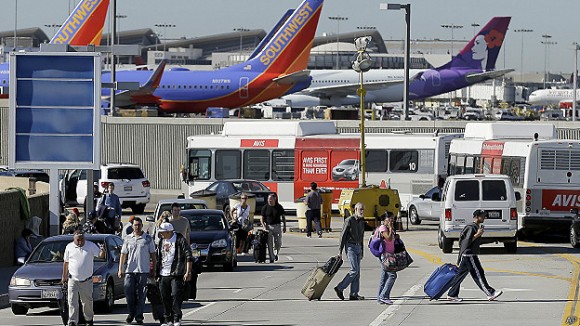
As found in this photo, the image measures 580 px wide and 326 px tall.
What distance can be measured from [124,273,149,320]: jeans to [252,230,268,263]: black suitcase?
10.6 m

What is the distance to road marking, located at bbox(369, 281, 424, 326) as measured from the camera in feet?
58.3

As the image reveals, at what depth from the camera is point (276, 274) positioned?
86.4 feet

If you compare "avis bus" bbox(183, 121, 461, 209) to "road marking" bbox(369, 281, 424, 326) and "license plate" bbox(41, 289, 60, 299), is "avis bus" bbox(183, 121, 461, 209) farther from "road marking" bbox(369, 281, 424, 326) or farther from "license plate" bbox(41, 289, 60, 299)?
"license plate" bbox(41, 289, 60, 299)

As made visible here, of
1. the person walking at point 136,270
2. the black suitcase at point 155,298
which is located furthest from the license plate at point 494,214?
the black suitcase at point 155,298

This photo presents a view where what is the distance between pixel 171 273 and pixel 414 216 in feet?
78.8

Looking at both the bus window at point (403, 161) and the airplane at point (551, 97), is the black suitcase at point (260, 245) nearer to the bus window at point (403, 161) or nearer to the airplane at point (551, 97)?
the bus window at point (403, 161)

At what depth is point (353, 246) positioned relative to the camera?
20.8m

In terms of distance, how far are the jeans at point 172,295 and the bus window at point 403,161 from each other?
2687cm

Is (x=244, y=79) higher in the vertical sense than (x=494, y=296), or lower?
higher

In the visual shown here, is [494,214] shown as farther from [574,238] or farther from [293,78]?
[293,78]

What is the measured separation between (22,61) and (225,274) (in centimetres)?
609

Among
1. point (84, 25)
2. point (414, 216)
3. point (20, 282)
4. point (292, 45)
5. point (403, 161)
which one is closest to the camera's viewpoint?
point (20, 282)

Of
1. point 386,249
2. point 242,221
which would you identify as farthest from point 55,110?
point 386,249

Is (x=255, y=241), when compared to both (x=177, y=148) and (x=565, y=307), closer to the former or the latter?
(x=565, y=307)
